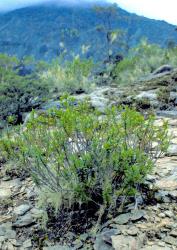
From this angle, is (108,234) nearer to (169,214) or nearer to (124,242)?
(124,242)

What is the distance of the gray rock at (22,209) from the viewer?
5.25 m

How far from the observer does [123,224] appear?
4465 millimetres

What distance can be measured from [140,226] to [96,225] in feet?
1.53

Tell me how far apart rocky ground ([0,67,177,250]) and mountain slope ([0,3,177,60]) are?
111 meters

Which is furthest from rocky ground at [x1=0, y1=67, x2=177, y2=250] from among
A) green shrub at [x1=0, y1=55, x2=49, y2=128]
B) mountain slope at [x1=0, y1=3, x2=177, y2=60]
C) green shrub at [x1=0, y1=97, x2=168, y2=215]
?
mountain slope at [x1=0, y1=3, x2=177, y2=60]

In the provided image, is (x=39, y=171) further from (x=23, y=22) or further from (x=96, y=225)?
(x=23, y=22)

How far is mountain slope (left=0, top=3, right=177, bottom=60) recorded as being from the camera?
12438cm

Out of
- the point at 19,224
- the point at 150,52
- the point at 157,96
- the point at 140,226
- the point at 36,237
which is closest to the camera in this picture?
the point at 140,226

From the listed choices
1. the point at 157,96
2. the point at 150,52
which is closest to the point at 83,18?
the point at 150,52

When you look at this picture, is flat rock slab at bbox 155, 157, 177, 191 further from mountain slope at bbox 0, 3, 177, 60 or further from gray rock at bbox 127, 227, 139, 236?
mountain slope at bbox 0, 3, 177, 60

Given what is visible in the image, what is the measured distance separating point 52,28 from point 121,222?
139m

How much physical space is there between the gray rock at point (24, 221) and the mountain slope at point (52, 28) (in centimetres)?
11109

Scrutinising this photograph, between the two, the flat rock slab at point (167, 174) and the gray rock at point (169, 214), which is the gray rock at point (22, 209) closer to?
the flat rock slab at point (167, 174)

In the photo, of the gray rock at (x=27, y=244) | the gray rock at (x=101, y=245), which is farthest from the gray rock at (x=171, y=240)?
the gray rock at (x=27, y=244)
